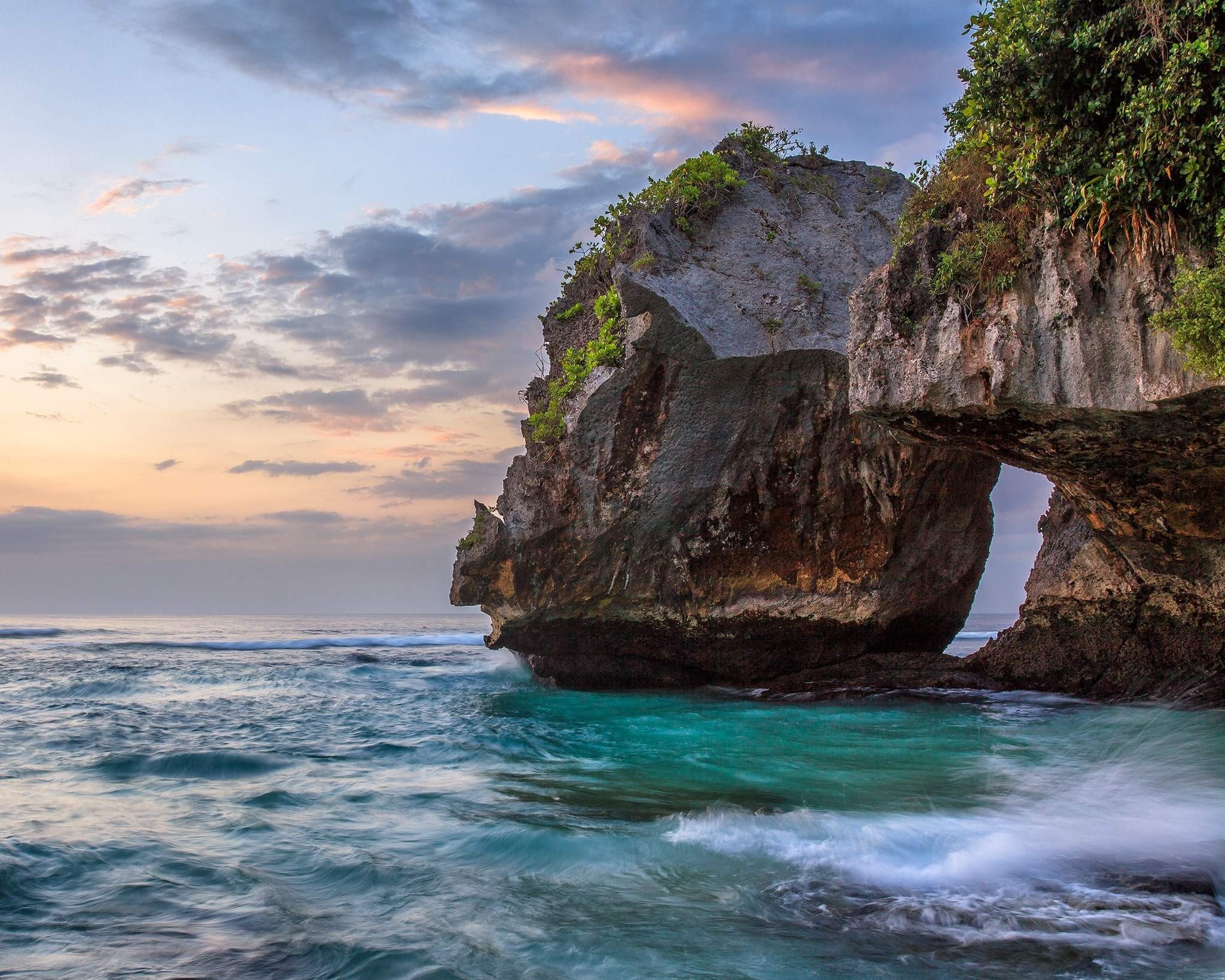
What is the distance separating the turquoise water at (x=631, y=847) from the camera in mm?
4711

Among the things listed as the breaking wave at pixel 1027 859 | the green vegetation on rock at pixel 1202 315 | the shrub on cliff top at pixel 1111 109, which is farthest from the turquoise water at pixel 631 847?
the shrub on cliff top at pixel 1111 109

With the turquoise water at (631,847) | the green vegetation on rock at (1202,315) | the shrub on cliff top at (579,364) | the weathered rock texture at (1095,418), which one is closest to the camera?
the turquoise water at (631,847)

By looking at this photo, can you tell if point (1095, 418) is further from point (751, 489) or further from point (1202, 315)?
point (751, 489)

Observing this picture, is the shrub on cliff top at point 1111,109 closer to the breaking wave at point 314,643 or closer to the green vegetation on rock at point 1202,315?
the green vegetation on rock at point 1202,315

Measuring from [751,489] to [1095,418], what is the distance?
21.4 ft

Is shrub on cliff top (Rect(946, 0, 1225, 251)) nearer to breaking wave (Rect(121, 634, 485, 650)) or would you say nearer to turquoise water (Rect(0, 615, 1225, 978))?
turquoise water (Rect(0, 615, 1225, 978))

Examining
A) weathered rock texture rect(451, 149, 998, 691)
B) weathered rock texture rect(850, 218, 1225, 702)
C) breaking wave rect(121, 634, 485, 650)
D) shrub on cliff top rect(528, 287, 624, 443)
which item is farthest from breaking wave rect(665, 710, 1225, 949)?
breaking wave rect(121, 634, 485, 650)

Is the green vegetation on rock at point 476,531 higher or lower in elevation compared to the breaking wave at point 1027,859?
higher

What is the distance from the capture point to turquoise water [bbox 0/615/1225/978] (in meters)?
4.71

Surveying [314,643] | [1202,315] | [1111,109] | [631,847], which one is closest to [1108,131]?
[1111,109]

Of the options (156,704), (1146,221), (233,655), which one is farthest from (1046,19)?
(233,655)

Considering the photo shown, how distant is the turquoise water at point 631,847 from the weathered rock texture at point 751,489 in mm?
2129

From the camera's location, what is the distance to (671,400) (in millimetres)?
14039

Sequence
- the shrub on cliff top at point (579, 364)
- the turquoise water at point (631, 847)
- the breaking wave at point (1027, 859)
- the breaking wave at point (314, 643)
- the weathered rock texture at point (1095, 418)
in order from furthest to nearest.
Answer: the breaking wave at point (314, 643) < the shrub on cliff top at point (579, 364) < the weathered rock texture at point (1095, 418) < the breaking wave at point (1027, 859) < the turquoise water at point (631, 847)
